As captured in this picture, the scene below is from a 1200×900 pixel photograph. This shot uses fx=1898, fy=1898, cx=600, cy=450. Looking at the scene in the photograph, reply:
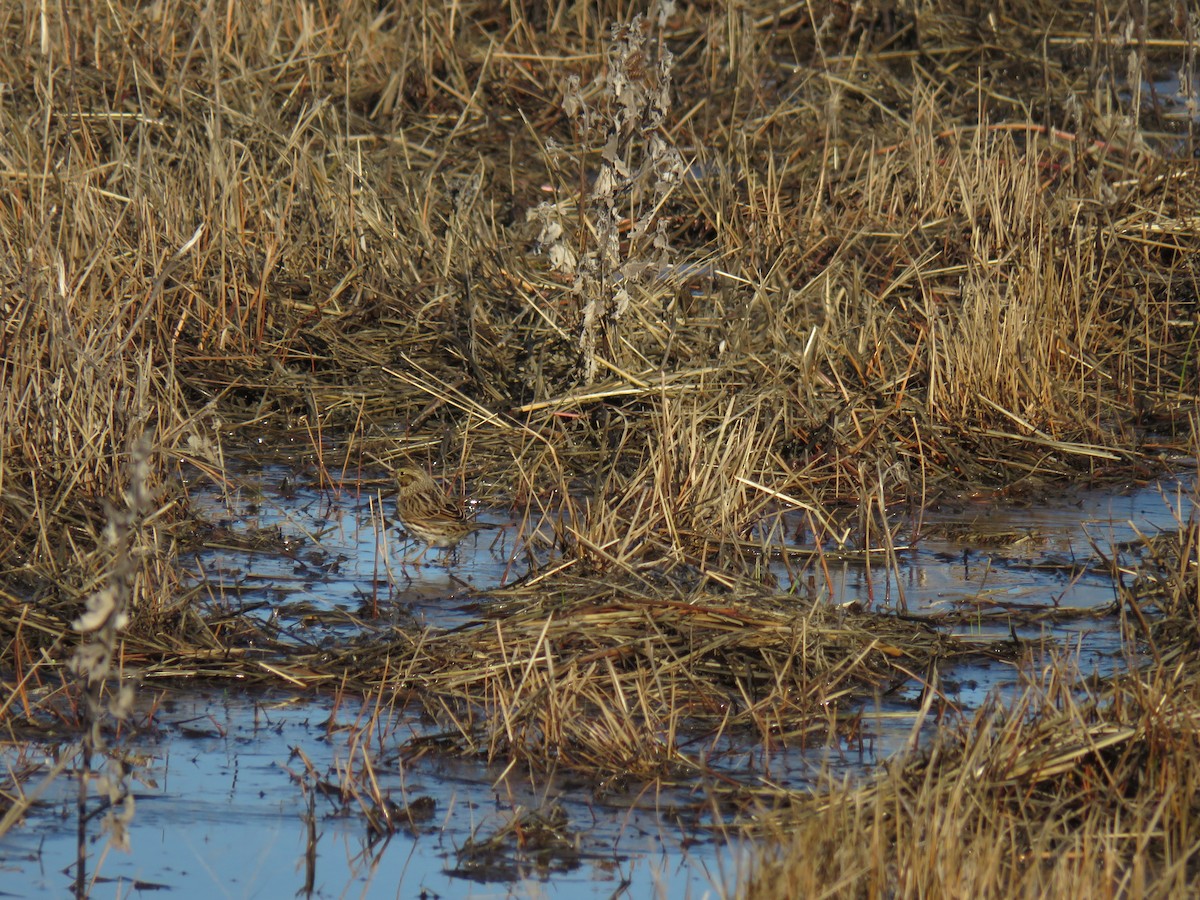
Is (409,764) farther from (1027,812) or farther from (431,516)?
(431,516)

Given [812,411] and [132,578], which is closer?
[132,578]

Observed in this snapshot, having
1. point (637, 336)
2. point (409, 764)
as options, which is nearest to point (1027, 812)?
point (409, 764)

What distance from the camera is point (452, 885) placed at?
3516 mm

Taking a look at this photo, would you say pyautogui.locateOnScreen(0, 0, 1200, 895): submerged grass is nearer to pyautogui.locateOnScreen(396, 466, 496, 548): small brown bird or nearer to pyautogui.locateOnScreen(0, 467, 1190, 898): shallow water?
pyautogui.locateOnScreen(0, 467, 1190, 898): shallow water

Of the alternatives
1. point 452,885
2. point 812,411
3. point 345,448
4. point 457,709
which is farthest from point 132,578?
point 812,411

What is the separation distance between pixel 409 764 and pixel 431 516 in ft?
5.65

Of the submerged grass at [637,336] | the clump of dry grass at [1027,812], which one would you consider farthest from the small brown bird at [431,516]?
the clump of dry grass at [1027,812]

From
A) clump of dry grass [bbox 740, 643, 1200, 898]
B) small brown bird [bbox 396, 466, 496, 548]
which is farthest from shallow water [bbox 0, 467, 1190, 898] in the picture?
clump of dry grass [bbox 740, 643, 1200, 898]

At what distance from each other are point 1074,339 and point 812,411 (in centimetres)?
146

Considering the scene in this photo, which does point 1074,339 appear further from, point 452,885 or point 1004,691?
point 452,885

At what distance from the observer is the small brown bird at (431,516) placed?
5.64 meters

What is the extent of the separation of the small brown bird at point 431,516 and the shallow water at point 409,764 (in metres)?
0.07

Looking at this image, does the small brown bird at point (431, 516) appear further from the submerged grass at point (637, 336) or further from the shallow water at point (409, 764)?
the submerged grass at point (637, 336)

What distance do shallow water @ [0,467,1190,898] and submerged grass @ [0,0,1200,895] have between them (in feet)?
0.44
